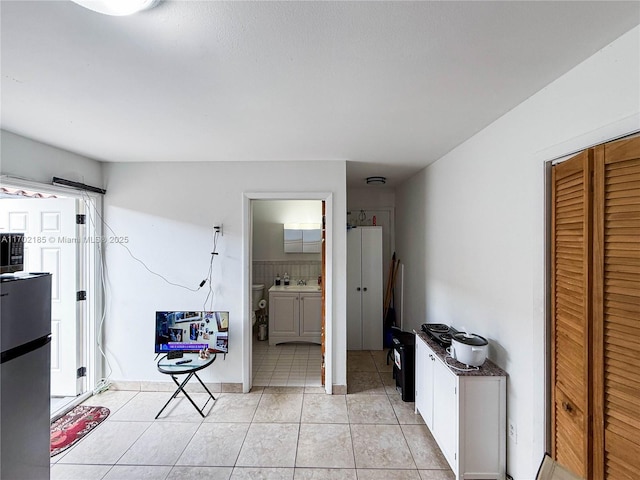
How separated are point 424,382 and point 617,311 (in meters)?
1.58

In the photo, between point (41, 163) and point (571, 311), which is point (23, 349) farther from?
point (571, 311)

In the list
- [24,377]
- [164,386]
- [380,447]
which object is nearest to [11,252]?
[24,377]

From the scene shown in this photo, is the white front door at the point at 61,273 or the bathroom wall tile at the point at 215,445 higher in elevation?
the white front door at the point at 61,273

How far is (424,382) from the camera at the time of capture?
2.28 m

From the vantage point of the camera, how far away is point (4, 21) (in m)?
0.97

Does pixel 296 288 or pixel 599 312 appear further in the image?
pixel 296 288

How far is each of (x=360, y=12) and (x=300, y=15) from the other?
217mm

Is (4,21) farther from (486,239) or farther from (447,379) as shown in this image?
(447,379)

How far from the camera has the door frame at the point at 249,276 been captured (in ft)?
9.11

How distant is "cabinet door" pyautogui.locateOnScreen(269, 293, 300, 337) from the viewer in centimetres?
411

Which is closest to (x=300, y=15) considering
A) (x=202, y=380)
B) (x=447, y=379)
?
(x=447, y=379)

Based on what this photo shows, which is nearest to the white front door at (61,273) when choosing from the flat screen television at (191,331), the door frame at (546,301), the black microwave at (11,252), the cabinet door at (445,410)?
the flat screen television at (191,331)

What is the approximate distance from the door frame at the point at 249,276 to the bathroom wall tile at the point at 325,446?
0.54 metres

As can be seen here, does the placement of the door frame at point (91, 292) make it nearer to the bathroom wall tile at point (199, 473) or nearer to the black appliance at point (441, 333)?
the bathroom wall tile at point (199, 473)
